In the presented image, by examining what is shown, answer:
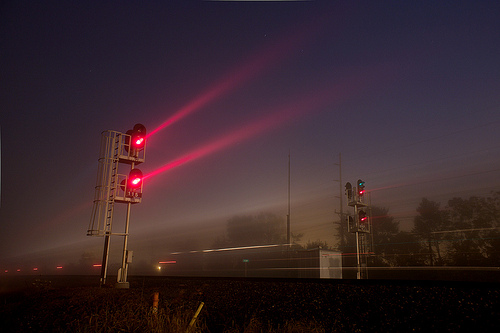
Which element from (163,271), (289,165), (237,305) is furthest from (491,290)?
(289,165)

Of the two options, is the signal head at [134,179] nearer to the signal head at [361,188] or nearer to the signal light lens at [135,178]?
the signal light lens at [135,178]

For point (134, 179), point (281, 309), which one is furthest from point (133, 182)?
point (281, 309)

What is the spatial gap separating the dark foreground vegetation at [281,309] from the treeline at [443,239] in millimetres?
31632

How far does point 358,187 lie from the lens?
2308 centimetres

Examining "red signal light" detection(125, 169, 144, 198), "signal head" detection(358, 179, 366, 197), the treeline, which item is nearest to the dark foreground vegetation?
"red signal light" detection(125, 169, 144, 198)

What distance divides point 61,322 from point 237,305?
3931mm

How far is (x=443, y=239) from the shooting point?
4462cm

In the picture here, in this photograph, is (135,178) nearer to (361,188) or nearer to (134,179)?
(134,179)

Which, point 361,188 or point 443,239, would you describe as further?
point 443,239

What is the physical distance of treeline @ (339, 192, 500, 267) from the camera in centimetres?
3928

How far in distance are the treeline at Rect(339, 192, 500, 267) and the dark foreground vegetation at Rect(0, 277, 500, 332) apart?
3163 centimetres

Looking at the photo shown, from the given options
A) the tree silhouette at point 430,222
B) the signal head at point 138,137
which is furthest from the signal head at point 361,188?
the tree silhouette at point 430,222

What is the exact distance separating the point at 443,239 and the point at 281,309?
4349 centimetres

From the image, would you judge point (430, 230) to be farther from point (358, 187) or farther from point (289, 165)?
point (358, 187)
